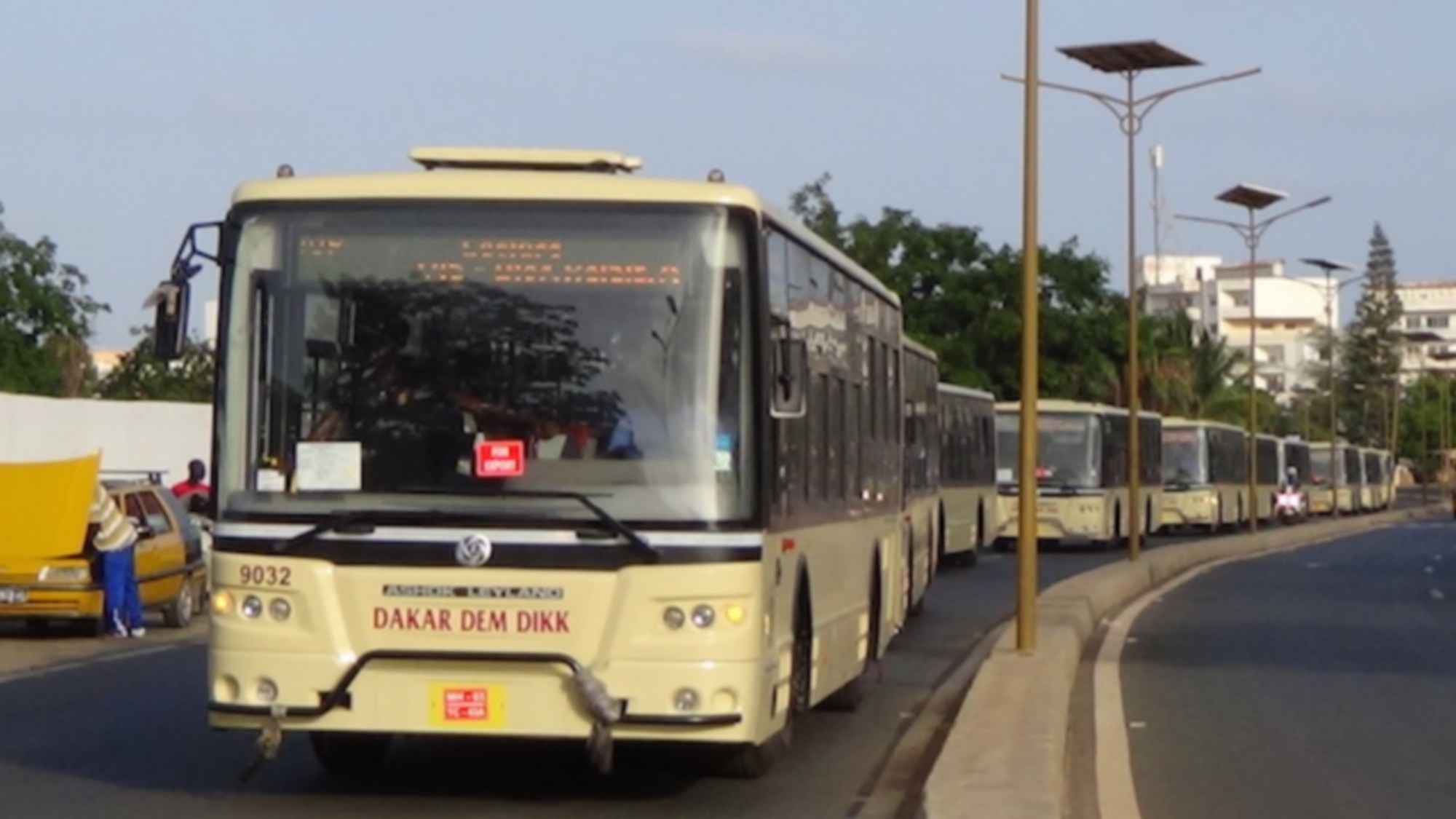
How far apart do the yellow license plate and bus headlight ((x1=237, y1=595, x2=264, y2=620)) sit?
86cm

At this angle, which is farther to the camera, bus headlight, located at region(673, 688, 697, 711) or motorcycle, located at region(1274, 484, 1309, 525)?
motorcycle, located at region(1274, 484, 1309, 525)

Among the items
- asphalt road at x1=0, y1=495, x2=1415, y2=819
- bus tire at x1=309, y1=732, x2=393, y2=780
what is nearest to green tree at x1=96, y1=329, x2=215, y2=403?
asphalt road at x1=0, y1=495, x2=1415, y2=819

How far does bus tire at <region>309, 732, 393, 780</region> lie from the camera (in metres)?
13.0

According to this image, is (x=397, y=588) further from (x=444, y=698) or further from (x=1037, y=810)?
(x=1037, y=810)

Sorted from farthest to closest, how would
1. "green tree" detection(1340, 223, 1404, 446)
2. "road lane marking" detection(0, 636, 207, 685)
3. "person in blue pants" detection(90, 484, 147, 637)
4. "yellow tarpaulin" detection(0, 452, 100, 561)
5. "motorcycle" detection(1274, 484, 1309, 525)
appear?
"green tree" detection(1340, 223, 1404, 446) < "motorcycle" detection(1274, 484, 1309, 525) < "yellow tarpaulin" detection(0, 452, 100, 561) < "person in blue pants" detection(90, 484, 147, 637) < "road lane marking" detection(0, 636, 207, 685)

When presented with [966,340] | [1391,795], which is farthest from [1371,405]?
[1391,795]

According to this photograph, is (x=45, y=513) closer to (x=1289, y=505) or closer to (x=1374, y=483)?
(x=1289, y=505)

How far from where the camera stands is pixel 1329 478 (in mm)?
93000

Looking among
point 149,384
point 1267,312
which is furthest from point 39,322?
point 1267,312

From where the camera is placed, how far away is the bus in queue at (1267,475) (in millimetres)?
74312

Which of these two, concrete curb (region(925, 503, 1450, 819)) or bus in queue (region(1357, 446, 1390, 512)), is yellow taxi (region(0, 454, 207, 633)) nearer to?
concrete curb (region(925, 503, 1450, 819))

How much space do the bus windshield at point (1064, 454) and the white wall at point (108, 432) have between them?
15563 millimetres

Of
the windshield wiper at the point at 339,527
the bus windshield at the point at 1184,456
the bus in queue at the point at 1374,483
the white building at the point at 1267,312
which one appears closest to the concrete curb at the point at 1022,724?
the windshield wiper at the point at 339,527

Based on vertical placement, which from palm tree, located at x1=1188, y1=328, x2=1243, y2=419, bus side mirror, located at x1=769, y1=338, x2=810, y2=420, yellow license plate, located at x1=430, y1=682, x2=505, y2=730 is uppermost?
palm tree, located at x1=1188, y1=328, x2=1243, y2=419
